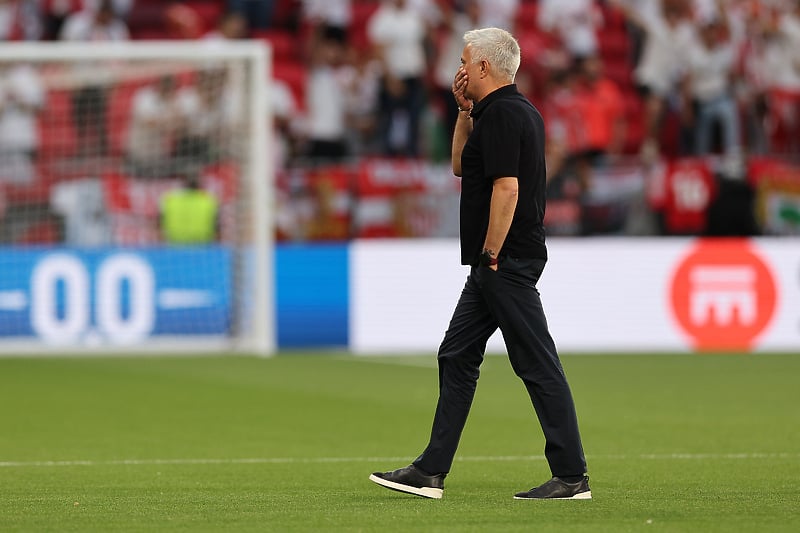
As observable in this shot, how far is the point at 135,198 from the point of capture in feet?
60.5

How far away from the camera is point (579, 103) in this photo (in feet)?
67.3

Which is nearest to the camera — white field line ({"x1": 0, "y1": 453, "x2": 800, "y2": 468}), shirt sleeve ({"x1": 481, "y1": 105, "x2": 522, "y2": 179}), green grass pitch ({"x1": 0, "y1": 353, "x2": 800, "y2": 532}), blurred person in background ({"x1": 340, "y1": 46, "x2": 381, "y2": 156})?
green grass pitch ({"x1": 0, "y1": 353, "x2": 800, "y2": 532})

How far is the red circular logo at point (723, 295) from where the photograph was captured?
17969 mm

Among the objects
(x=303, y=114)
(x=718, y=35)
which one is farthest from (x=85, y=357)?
(x=718, y=35)

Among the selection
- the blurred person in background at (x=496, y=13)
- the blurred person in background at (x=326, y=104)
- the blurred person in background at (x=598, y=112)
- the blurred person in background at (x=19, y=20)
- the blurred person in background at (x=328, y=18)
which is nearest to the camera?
the blurred person in background at (x=598, y=112)

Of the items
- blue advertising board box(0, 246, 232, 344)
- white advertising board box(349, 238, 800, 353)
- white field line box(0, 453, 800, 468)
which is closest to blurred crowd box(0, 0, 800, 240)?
white advertising board box(349, 238, 800, 353)

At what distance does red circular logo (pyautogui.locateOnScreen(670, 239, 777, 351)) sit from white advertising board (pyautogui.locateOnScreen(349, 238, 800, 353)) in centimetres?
1

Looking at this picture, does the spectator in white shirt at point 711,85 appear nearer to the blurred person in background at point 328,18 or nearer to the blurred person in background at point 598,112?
the blurred person in background at point 598,112

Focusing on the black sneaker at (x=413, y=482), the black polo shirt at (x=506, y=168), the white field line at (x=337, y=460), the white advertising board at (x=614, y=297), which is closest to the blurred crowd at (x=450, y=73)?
the white advertising board at (x=614, y=297)

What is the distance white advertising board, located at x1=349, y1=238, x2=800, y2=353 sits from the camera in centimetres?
1798

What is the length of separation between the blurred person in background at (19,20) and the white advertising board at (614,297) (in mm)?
6831

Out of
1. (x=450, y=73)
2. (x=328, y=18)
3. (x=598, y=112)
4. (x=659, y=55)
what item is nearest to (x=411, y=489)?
A: (x=598, y=112)

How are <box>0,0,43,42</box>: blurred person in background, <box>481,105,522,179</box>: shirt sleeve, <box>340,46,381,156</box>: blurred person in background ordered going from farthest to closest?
<box>0,0,43,42</box>: blurred person in background → <box>340,46,381,156</box>: blurred person in background → <box>481,105,522,179</box>: shirt sleeve

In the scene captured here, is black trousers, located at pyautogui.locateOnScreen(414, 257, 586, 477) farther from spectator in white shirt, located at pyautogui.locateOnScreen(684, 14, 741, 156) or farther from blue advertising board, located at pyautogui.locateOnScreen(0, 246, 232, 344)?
spectator in white shirt, located at pyautogui.locateOnScreen(684, 14, 741, 156)
